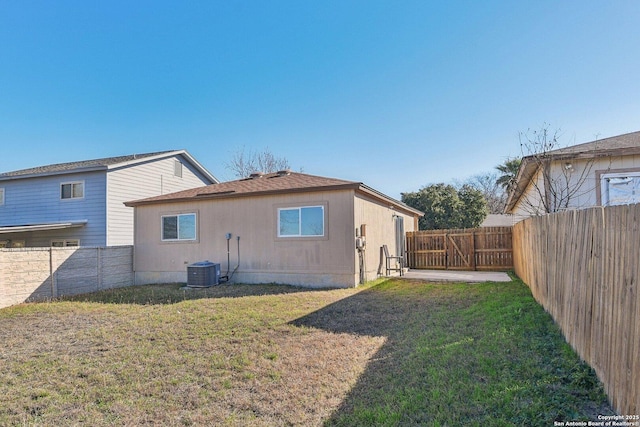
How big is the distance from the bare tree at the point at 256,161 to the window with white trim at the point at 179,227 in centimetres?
1511

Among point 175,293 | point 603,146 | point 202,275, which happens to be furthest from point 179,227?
point 603,146

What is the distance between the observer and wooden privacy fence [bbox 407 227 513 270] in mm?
12906

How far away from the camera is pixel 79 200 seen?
48.9 ft

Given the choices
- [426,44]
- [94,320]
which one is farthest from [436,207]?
[94,320]

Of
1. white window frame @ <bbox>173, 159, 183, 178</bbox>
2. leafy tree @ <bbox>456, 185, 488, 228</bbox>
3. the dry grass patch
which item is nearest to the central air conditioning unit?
the dry grass patch

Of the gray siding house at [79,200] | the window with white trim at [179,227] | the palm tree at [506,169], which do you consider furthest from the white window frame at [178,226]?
the palm tree at [506,169]

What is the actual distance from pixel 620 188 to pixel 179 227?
12.5 metres

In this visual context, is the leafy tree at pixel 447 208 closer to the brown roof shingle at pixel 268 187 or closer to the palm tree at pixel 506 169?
the palm tree at pixel 506 169

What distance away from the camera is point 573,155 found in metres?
7.55

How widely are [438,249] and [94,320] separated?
1213cm

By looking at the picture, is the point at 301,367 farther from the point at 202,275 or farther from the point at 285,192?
the point at 202,275

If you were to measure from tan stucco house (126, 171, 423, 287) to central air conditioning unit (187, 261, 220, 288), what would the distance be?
0.67 metres

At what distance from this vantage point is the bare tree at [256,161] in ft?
87.0

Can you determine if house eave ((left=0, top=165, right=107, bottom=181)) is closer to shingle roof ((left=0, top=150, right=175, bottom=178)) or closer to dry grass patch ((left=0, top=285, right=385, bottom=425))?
shingle roof ((left=0, top=150, right=175, bottom=178))
